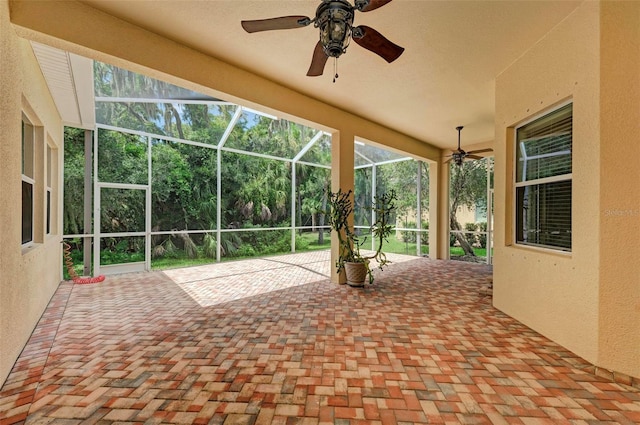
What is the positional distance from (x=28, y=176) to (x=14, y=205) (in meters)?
1.29

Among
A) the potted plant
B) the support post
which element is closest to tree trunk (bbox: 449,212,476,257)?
the potted plant

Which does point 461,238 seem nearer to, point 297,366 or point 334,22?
point 297,366

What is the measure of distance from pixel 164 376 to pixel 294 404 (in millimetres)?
1060

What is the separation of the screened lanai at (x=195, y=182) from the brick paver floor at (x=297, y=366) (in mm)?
2229

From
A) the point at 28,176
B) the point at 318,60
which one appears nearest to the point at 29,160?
the point at 28,176

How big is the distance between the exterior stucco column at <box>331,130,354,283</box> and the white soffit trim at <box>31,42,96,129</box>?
355 centimetres

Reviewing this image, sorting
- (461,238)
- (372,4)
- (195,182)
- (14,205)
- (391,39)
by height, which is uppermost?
(391,39)

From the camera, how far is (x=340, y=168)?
16.4 feet

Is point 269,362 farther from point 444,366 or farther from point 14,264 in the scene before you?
point 14,264

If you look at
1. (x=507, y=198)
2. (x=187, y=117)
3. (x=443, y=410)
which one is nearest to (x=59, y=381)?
(x=443, y=410)

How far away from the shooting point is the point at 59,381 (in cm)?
204

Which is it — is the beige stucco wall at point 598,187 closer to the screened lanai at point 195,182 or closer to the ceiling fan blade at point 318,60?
the ceiling fan blade at point 318,60

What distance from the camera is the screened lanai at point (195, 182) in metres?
5.35

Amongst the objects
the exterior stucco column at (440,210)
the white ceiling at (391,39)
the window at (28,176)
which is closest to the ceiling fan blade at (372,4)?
A: the white ceiling at (391,39)
